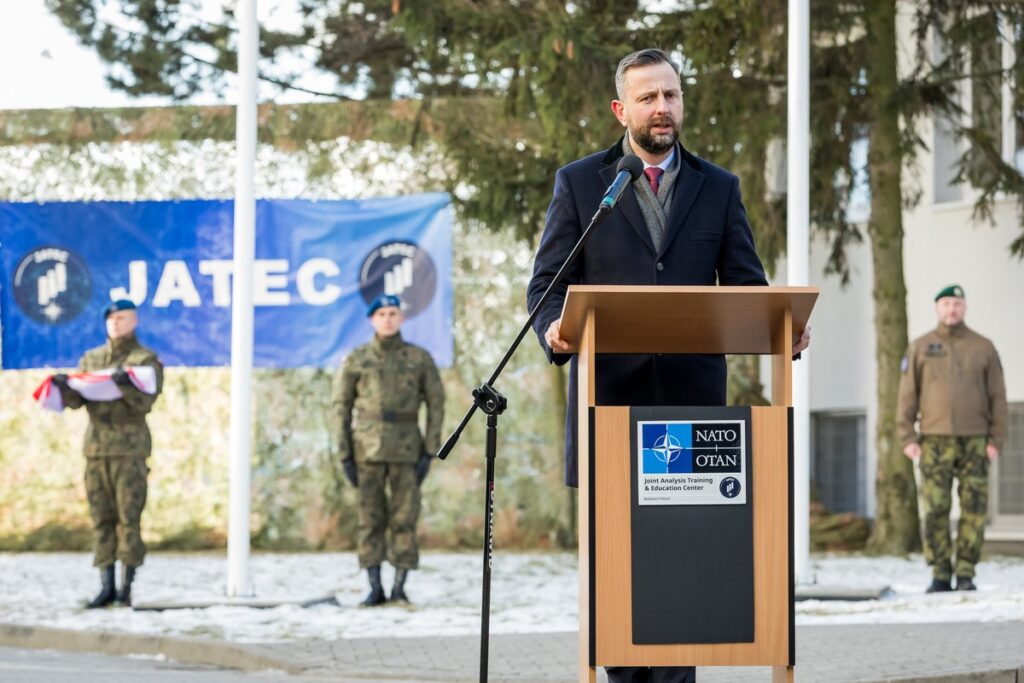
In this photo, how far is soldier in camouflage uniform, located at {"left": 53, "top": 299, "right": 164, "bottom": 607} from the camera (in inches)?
489

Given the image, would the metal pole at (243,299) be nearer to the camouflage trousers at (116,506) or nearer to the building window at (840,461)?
the camouflage trousers at (116,506)

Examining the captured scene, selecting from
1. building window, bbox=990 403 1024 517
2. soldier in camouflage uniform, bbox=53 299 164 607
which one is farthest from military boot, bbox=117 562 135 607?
building window, bbox=990 403 1024 517

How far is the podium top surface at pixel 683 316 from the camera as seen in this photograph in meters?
4.27

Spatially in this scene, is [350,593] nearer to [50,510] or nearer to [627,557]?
[50,510]

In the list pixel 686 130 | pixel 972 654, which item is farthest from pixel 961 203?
pixel 972 654

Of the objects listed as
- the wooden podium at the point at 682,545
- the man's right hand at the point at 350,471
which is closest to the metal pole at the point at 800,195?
the man's right hand at the point at 350,471

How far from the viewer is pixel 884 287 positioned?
1666 cm

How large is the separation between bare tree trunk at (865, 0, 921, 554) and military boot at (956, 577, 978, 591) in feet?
13.0

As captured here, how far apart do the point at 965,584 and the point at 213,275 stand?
7978 mm

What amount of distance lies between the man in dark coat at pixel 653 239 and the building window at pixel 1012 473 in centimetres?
1510

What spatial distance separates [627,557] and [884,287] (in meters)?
12.7

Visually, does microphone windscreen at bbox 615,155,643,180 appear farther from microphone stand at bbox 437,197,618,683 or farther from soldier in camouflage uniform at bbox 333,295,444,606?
soldier in camouflage uniform at bbox 333,295,444,606

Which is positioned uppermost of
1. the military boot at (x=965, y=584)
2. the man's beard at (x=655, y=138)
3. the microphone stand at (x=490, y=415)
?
the man's beard at (x=655, y=138)

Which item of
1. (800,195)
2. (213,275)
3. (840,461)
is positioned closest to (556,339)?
(800,195)
